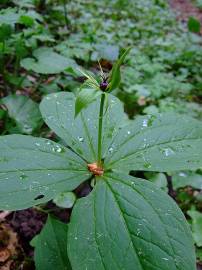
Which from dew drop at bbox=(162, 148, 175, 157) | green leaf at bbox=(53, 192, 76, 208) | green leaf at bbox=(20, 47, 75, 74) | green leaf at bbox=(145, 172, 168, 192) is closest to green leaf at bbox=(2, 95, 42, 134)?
green leaf at bbox=(20, 47, 75, 74)

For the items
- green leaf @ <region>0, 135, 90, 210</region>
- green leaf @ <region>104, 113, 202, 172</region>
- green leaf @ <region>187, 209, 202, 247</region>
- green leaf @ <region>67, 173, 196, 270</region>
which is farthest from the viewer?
green leaf @ <region>187, 209, 202, 247</region>

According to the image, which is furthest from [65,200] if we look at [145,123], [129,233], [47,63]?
[47,63]

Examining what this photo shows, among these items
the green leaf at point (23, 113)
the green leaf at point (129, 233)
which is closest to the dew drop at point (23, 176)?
Answer: the green leaf at point (129, 233)

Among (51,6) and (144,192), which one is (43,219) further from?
(51,6)

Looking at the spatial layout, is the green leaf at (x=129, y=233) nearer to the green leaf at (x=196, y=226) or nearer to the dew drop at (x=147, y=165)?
the dew drop at (x=147, y=165)

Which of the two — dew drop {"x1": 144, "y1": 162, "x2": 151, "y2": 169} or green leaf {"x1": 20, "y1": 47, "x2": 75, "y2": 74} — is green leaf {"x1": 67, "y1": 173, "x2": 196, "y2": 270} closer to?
dew drop {"x1": 144, "y1": 162, "x2": 151, "y2": 169}

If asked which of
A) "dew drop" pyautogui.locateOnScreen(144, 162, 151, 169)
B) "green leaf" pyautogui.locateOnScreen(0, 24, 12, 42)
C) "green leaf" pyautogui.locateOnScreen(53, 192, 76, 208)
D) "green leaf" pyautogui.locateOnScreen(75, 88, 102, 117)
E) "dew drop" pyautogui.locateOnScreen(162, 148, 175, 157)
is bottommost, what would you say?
"green leaf" pyautogui.locateOnScreen(53, 192, 76, 208)
